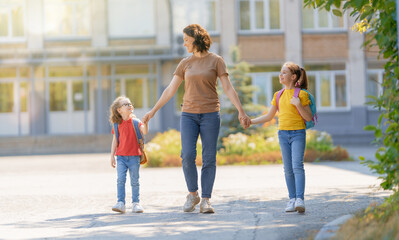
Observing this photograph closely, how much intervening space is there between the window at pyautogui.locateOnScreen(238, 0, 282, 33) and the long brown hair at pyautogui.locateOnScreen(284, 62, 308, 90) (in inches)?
899

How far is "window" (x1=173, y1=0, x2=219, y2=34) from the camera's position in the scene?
29828 mm

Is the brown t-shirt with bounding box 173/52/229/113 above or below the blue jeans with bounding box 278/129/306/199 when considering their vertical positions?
Answer: above

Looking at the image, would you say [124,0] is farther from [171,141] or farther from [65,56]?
[171,141]

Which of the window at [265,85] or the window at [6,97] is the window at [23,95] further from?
the window at [265,85]

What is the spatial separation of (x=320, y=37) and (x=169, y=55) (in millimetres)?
6782

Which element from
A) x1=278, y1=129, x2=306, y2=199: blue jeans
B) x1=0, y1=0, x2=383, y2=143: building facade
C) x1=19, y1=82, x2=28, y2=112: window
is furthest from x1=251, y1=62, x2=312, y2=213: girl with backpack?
x1=19, y1=82, x2=28, y2=112: window

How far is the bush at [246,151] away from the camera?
16125mm

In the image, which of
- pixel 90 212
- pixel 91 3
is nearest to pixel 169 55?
pixel 91 3

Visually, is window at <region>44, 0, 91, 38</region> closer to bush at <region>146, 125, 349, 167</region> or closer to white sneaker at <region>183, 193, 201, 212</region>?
bush at <region>146, 125, 349, 167</region>

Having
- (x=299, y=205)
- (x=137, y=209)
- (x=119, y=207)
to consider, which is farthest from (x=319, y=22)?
(x=299, y=205)

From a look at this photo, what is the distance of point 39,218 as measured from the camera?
736 centimetres

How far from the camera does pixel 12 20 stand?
3066cm

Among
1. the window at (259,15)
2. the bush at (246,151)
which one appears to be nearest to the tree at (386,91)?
the bush at (246,151)

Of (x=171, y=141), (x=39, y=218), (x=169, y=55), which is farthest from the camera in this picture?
(x=169, y=55)
